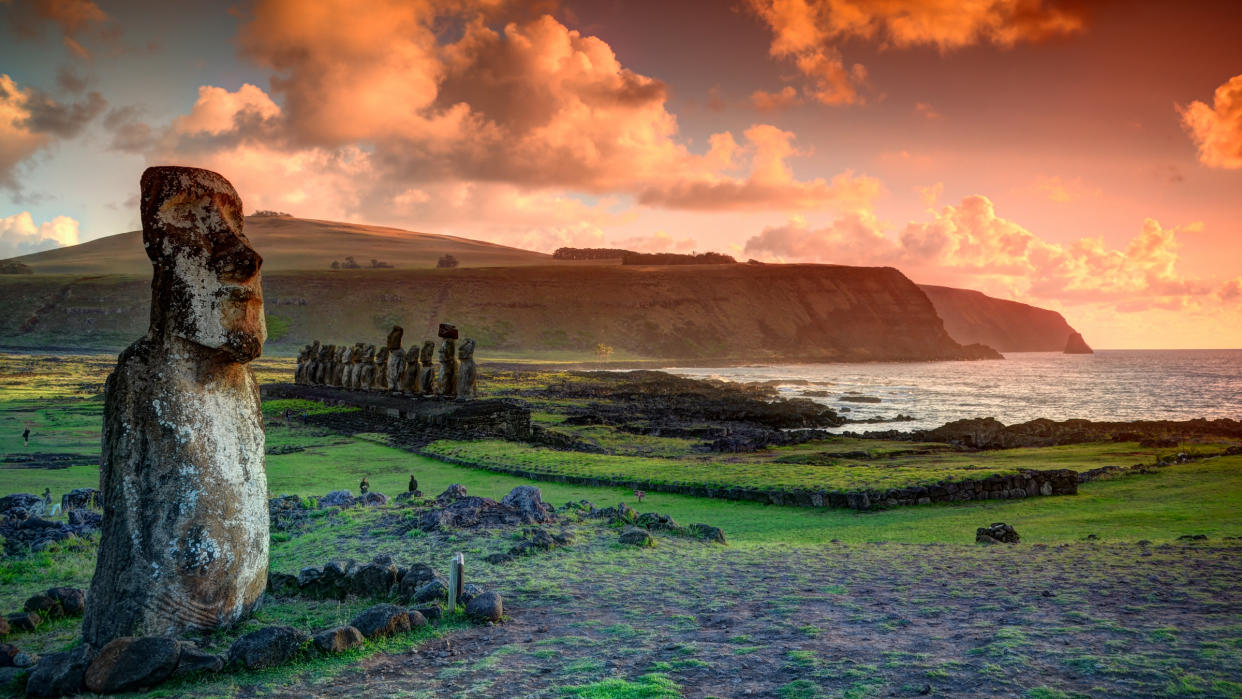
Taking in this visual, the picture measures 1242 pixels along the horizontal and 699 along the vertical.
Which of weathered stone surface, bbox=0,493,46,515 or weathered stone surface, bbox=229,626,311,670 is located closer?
weathered stone surface, bbox=229,626,311,670

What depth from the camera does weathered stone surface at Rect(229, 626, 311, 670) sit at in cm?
635

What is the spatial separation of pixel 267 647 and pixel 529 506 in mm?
6912

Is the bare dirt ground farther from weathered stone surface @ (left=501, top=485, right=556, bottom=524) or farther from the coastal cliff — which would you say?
the coastal cliff

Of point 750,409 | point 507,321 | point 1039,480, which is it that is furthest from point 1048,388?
point 507,321

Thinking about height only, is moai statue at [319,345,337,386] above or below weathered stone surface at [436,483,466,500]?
above

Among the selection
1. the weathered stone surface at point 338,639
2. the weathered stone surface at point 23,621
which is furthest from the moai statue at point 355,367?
the weathered stone surface at point 338,639

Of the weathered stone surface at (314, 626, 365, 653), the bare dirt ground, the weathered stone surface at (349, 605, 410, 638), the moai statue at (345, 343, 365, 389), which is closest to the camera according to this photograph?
the bare dirt ground

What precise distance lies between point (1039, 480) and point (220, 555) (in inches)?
737

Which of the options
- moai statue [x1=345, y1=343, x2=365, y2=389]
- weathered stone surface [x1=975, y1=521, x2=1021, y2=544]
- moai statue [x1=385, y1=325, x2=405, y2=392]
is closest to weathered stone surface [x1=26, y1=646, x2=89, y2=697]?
weathered stone surface [x1=975, y1=521, x2=1021, y2=544]

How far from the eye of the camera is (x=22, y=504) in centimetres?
1327

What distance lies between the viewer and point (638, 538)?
11461 millimetres

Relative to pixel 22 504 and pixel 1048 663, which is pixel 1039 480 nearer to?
pixel 1048 663

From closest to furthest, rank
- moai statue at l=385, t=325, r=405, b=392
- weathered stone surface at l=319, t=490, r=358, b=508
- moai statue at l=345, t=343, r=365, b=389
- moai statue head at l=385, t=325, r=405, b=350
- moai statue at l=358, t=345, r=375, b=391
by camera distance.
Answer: weathered stone surface at l=319, t=490, r=358, b=508 < moai statue at l=385, t=325, r=405, b=392 < moai statue head at l=385, t=325, r=405, b=350 < moai statue at l=358, t=345, r=375, b=391 < moai statue at l=345, t=343, r=365, b=389

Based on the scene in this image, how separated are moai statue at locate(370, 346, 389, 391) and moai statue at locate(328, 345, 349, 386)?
13.0ft
